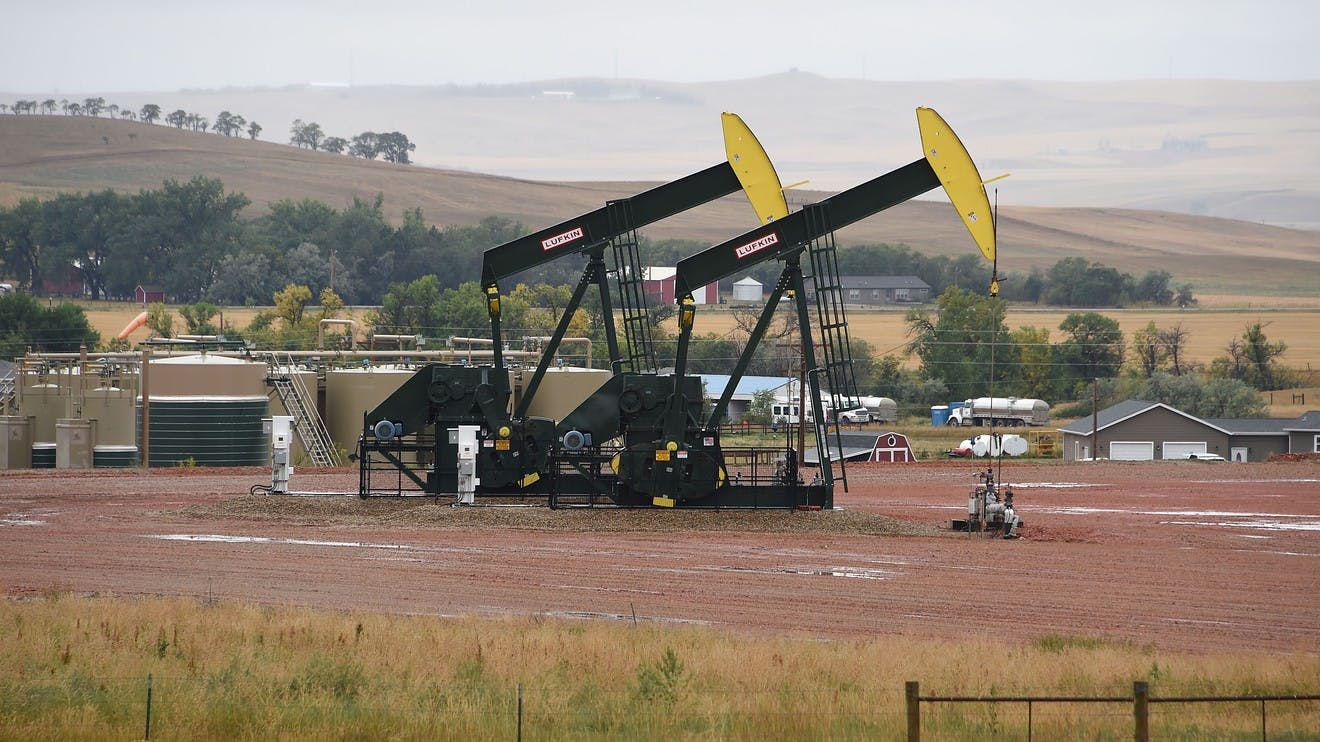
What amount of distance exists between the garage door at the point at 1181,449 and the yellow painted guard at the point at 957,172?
29.5 metres

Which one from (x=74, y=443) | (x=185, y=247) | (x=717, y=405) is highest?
(x=185, y=247)

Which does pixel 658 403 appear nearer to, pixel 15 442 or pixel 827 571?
pixel 827 571

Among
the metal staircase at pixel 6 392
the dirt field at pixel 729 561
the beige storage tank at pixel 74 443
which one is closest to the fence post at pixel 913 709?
the dirt field at pixel 729 561

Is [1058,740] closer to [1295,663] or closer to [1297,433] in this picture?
[1295,663]

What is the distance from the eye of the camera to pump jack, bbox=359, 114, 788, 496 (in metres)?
26.4

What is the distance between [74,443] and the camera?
38281mm

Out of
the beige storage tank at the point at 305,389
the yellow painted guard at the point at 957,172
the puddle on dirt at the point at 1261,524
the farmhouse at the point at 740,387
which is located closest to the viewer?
the yellow painted guard at the point at 957,172

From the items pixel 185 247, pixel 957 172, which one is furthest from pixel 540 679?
pixel 185 247

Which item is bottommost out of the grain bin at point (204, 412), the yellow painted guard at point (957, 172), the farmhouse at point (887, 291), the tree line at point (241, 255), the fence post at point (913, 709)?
the fence post at point (913, 709)

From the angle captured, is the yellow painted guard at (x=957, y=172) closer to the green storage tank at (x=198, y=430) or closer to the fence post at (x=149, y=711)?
the fence post at (x=149, y=711)

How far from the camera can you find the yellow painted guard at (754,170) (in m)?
26.1

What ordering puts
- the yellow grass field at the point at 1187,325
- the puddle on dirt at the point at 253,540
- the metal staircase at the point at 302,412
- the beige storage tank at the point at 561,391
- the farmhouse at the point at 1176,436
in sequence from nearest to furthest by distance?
the puddle on dirt at the point at 253,540
the metal staircase at the point at 302,412
the beige storage tank at the point at 561,391
the farmhouse at the point at 1176,436
the yellow grass field at the point at 1187,325

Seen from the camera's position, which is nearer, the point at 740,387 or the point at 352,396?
the point at 352,396

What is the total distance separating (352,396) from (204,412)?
4369 mm
